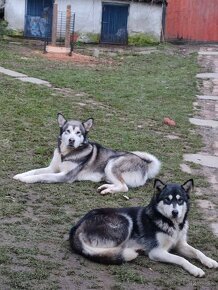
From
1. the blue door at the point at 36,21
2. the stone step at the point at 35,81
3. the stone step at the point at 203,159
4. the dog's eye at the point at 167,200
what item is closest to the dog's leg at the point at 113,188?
the dog's eye at the point at 167,200

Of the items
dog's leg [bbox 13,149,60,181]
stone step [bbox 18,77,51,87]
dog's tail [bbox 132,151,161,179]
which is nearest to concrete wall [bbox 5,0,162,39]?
stone step [bbox 18,77,51,87]

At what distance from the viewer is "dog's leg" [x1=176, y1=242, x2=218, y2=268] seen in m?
5.81

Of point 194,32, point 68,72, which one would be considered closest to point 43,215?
point 68,72

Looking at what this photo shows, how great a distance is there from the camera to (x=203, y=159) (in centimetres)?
959

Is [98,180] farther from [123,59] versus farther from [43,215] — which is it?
[123,59]

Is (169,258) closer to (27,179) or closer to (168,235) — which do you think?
(168,235)

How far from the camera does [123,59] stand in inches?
797

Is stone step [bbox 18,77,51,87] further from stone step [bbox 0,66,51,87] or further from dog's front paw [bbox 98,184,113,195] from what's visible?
dog's front paw [bbox 98,184,113,195]

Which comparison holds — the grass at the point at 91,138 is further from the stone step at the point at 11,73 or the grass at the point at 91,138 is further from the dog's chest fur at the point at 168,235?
the stone step at the point at 11,73

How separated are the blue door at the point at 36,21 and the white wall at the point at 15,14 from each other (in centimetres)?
19

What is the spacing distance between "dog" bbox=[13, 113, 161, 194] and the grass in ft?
0.60

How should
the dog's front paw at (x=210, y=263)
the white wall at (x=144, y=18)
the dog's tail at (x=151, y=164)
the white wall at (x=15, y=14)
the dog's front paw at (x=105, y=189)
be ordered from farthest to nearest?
the white wall at (x=144, y=18), the white wall at (x=15, y=14), the dog's tail at (x=151, y=164), the dog's front paw at (x=105, y=189), the dog's front paw at (x=210, y=263)

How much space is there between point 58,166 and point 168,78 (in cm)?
936

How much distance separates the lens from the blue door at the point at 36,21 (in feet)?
78.0
